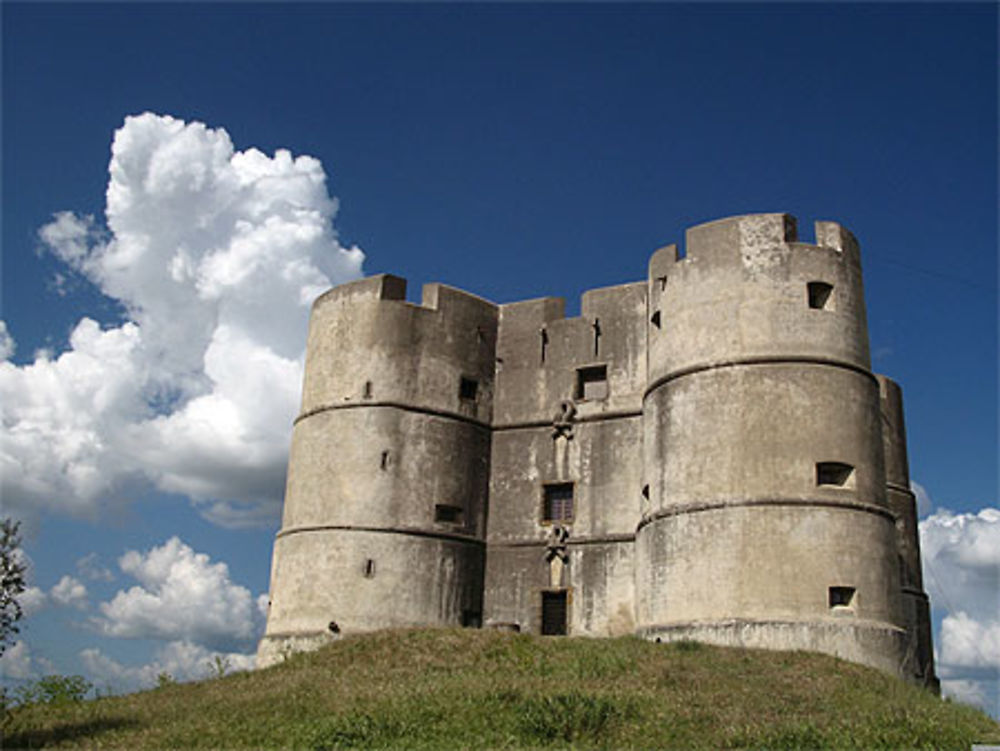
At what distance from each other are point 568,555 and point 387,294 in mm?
8361

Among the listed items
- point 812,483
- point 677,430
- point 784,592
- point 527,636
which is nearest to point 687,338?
point 677,430

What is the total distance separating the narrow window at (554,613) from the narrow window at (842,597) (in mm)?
7288

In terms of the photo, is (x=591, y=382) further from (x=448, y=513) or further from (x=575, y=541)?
(x=448, y=513)

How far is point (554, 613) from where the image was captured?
1025 inches

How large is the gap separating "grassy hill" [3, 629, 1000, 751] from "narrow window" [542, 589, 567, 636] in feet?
14.8

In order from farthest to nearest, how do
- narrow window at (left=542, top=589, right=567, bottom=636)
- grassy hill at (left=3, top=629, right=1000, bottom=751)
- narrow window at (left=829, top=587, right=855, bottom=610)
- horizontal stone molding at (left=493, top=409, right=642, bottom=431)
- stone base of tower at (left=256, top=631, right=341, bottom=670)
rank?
1. horizontal stone molding at (left=493, top=409, right=642, bottom=431)
2. narrow window at (left=542, top=589, right=567, bottom=636)
3. stone base of tower at (left=256, top=631, right=341, bottom=670)
4. narrow window at (left=829, top=587, right=855, bottom=610)
5. grassy hill at (left=3, top=629, right=1000, bottom=751)

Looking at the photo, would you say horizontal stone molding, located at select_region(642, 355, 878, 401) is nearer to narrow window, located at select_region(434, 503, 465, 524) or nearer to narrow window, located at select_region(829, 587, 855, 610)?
narrow window, located at select_region(829, 587, 855, 610)

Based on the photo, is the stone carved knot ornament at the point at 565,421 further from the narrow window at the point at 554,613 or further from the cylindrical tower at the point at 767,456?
the narrow window at the point at 554,613

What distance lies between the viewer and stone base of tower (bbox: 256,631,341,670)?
81.6 feet

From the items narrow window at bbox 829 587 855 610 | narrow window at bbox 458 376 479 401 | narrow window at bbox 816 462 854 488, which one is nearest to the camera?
narrow window at bbox 829 587 855 610

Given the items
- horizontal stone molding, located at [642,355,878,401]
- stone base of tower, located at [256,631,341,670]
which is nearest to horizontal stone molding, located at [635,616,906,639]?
horizontal stone molding, located at [642,355,878,401]

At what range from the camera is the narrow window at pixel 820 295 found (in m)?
23.0

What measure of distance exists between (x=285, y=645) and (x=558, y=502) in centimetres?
770

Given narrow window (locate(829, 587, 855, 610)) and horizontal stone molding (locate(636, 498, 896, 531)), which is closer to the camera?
narrow window (locate(829, 587, 855, 610))
